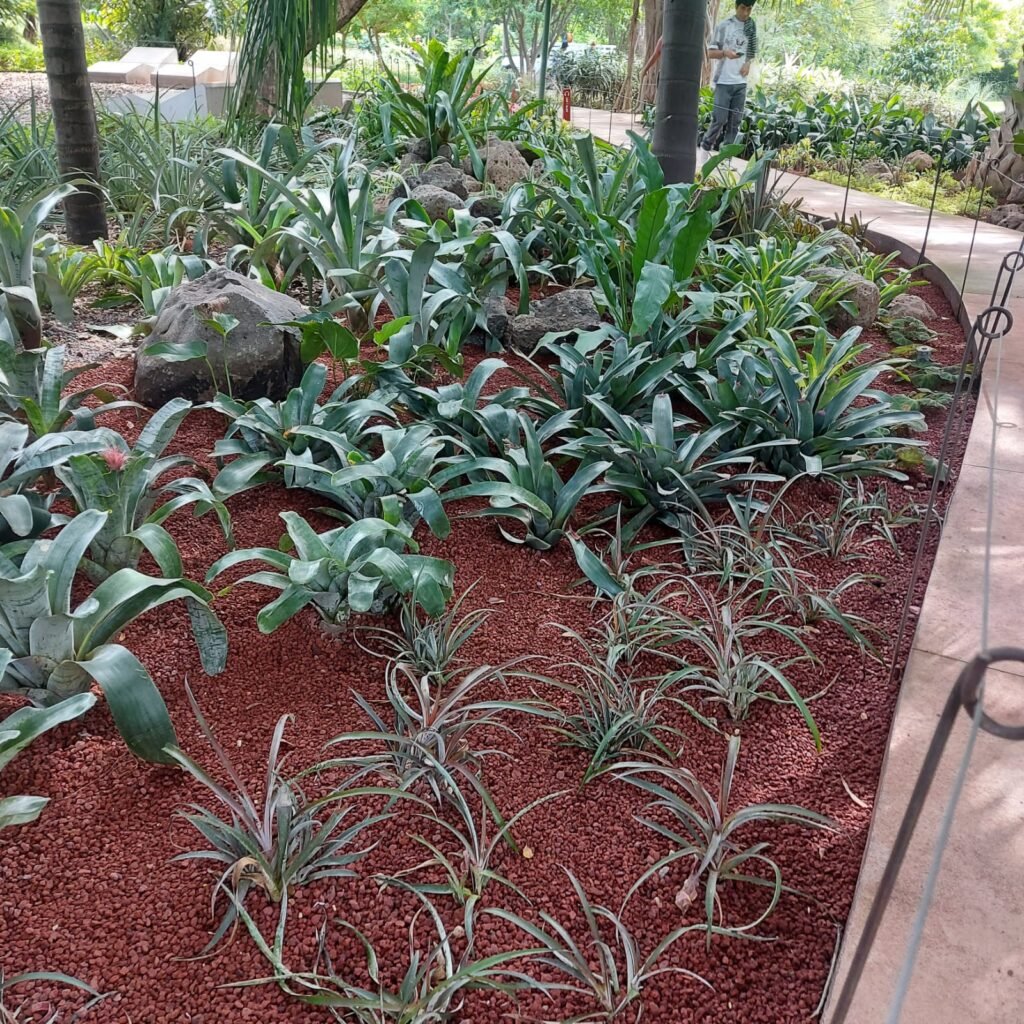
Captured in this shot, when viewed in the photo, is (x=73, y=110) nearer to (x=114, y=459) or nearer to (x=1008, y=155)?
(x=114, y=459)

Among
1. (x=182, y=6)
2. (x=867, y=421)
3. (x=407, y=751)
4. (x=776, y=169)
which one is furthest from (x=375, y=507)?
(x=182, y=6)

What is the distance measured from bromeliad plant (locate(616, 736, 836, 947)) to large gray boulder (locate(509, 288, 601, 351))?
1.90 meters

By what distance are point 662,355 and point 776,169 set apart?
650 cm

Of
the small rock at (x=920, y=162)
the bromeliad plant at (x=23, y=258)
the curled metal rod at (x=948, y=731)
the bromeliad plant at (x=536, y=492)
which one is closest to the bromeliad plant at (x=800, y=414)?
the bromeliad plant at (x=536, y=492)

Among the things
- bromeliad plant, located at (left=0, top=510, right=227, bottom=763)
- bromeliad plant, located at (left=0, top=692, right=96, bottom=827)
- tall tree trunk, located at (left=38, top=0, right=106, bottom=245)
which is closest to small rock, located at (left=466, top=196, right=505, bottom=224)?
tall tree trunk, located at (left=38, top=0, right=106, bottom=245)

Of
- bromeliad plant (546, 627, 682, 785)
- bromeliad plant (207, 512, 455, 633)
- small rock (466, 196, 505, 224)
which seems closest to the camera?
bromeliad plant (546, 627, 682, 785)

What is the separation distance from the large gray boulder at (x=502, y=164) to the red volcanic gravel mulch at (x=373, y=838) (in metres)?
3.64

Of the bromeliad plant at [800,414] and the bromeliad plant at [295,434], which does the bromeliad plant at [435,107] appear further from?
the bromeliad plant at [295,434]

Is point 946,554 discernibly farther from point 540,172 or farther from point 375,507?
point 540,172

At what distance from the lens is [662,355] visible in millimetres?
2846

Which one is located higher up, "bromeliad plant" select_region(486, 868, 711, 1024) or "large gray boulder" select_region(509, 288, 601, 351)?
"large gray boulder" select_region(509, 288, 601, 351)

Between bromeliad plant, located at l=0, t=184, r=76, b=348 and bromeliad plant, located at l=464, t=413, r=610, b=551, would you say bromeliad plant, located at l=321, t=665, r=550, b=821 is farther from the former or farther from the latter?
bromeliad plant, located at l=0, t=184, r=76, b=348

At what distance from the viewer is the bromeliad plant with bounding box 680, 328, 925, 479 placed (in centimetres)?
242

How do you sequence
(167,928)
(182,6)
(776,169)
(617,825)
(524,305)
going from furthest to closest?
(182,6), (776,169), (524,305), (617,825), (167,928)
